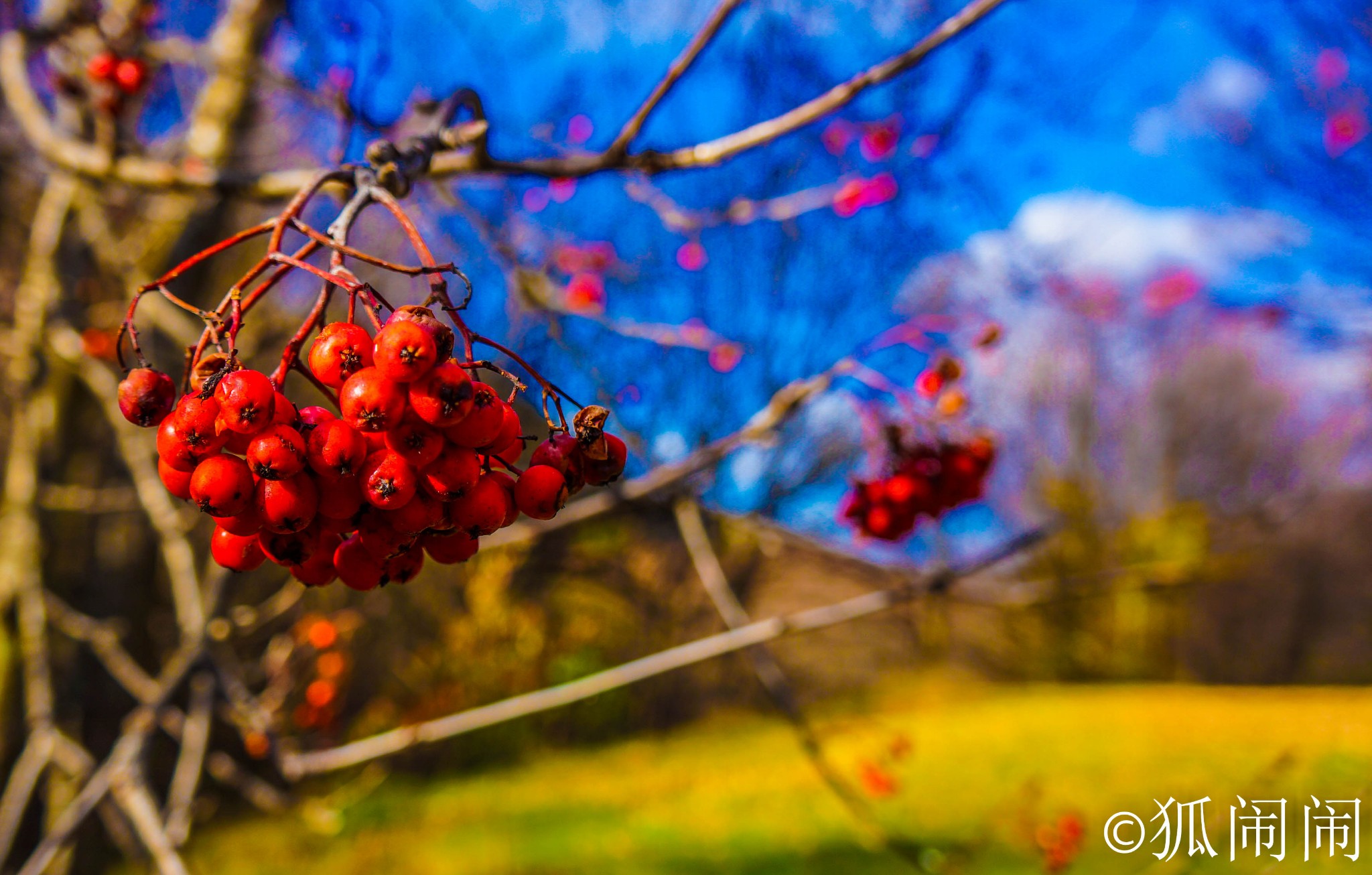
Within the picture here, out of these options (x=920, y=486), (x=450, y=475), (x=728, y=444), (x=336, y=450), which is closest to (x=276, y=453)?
(x=336, y=450)

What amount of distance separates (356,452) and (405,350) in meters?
0.13

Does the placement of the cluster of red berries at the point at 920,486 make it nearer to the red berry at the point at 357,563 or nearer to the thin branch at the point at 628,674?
the thin branch at the point at 628,674

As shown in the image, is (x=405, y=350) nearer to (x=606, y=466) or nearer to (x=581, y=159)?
(x=606, y=466)

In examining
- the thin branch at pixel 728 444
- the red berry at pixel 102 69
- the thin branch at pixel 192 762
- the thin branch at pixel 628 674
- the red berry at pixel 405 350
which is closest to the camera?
the red berry at pixel 405 350

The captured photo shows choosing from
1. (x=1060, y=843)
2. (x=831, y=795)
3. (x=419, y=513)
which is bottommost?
(x=419, y=513)

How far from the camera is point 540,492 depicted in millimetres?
861

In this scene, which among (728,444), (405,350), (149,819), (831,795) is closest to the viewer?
(405,350)

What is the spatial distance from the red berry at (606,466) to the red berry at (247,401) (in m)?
0.32

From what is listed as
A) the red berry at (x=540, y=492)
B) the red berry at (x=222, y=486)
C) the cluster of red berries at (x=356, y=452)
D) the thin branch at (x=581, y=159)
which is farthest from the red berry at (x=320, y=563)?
the thin branch at (x=581, y=159)

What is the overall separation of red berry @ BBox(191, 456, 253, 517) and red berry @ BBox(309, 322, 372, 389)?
A: 12 centimetres

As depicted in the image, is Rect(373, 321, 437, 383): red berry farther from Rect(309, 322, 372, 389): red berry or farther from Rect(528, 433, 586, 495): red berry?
Rect(528, 433, 586, 495): red berry

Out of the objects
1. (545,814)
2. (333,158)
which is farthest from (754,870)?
(333,158)

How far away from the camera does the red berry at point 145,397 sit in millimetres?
844

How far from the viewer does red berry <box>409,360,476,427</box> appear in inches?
29.5
